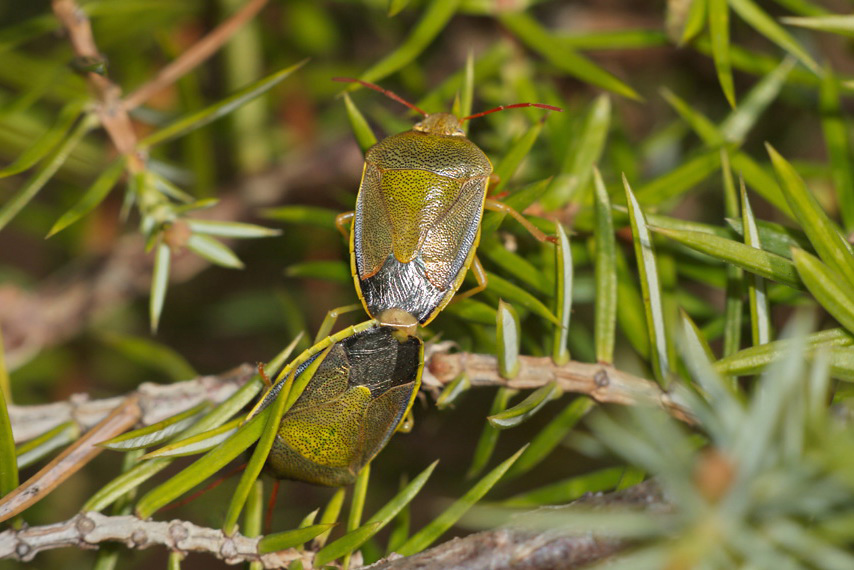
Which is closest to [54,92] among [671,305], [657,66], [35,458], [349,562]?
[35,458]

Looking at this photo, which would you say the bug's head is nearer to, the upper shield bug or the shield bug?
the upper shield bug

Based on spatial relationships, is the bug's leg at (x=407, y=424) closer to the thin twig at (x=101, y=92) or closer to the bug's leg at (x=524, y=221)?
the bug's leg at (x=524, y=221)

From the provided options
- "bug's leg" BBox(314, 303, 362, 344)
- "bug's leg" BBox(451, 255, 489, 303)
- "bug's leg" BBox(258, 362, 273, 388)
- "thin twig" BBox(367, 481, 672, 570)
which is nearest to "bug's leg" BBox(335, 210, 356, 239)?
"bug's leg" BBox(314, 303, 362, 344)

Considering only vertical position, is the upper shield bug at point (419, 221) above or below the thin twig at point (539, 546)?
above

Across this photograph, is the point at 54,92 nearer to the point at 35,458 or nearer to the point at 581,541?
the point at 35,458

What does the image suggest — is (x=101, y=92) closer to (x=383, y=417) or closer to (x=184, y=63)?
(x=184, y=63)

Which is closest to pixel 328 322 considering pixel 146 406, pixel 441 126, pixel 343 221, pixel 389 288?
pixel 389 288

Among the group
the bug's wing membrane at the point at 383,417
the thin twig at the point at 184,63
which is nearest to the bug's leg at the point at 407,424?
the bug's wing membrane at the point at 383,417
